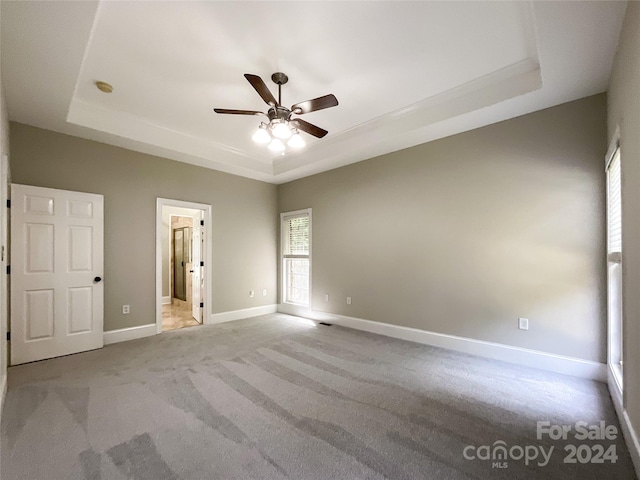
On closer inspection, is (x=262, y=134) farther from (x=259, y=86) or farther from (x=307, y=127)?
(x=259, y=86)

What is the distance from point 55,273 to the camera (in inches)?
136

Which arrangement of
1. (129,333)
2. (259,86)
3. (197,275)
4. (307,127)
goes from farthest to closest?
(197,275) < (129,333) < (307,127) < (259,86)

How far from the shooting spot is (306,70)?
110 inches

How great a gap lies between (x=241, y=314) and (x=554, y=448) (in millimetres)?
4707

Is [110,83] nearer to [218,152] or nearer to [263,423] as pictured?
[218,152]

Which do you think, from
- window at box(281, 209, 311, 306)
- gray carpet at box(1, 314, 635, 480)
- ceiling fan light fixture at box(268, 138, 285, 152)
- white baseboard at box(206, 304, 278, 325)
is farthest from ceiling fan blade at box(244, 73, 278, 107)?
white baseboard at box(206, 304, 278, 325)

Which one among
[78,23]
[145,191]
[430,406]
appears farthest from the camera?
[145,191]

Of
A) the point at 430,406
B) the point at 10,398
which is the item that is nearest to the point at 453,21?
the point at 430,406

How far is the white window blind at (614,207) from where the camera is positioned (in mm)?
2311

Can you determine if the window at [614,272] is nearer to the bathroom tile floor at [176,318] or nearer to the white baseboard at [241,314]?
the white baseboard at [241,314]

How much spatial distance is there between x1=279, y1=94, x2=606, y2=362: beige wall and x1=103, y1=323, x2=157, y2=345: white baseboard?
9.95ft

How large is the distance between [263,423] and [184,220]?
266 inches

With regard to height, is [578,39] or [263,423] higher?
[578,39]

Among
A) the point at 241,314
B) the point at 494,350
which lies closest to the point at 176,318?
the point at 241,314
